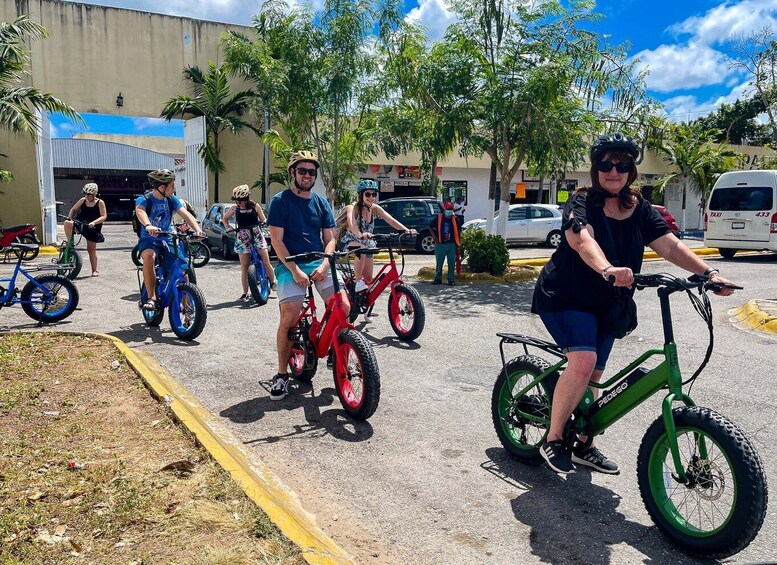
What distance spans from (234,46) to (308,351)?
55.2 ft

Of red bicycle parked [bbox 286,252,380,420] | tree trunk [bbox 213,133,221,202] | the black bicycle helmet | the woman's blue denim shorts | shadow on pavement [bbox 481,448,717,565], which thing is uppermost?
tree trunk [bbox 213,133,221,202]

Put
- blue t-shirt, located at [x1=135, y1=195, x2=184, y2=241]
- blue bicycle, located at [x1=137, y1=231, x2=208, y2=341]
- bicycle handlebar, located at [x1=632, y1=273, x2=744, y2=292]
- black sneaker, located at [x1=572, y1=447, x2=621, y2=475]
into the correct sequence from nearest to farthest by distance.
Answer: bicycle handlebar, located at [x1=632, y1=273, x2=744, y2=292], black sneaker, located at [x1=572, y1=447, x2=621, y2=475], blue bicycle, located at [x1=137, y1=231, x2=208, y2=341], blue t-shirt, located at [x1=135, y1=195, x2=184, y2=241]

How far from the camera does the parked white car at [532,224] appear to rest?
22.7m

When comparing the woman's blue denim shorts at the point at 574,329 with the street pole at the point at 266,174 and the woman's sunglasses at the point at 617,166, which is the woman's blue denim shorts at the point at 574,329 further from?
the street pole at the point at 266,174

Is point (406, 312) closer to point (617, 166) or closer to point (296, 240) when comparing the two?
point (296, 240)

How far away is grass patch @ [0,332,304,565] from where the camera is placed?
10.1 feet

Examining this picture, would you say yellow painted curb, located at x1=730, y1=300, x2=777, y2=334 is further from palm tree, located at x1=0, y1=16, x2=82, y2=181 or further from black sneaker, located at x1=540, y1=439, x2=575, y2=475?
palm tree, located at x1=0, y1=16, x2=82, y2=181

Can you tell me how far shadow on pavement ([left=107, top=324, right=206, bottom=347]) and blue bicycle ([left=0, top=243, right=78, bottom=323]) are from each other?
0.95 metres

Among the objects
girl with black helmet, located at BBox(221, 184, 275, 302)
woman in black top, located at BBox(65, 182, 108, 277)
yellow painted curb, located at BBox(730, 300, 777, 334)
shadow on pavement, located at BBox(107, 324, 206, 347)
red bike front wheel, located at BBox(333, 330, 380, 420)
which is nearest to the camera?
red bike front wheel, located at BBox(333, 330, 380, 420)

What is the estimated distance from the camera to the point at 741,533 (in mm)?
2990

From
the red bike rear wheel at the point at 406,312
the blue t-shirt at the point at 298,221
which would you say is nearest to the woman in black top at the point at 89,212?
the red bike rear wheel at the point at 406,312

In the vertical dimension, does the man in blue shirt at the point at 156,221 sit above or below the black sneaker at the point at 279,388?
above

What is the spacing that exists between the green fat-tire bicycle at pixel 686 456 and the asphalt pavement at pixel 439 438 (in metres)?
0.19

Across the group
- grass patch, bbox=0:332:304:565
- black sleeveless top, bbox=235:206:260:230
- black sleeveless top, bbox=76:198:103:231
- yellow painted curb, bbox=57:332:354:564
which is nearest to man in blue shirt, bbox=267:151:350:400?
yellow painted curb, bbox=57:332:354:564
